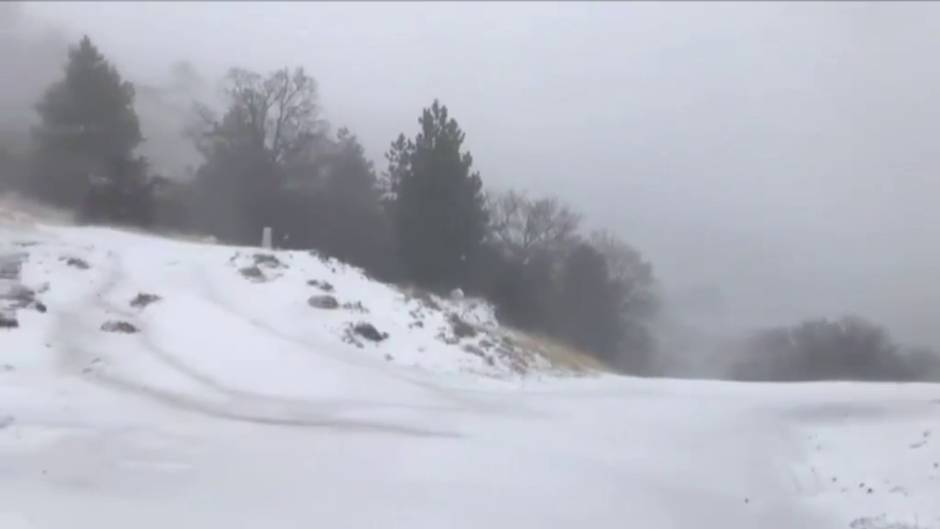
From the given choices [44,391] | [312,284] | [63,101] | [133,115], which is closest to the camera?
[44,391]

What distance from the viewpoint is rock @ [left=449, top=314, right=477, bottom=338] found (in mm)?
19900

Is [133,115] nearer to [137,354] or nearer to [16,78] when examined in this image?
[16,78]

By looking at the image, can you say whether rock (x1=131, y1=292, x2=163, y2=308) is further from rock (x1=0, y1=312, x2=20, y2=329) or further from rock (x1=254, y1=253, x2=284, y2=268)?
rock (x1=254, y1=253, x2=284, y2=268)

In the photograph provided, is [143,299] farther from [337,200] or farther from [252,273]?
[337,200]

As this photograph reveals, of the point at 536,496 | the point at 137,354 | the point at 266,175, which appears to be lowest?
the point at 536,496

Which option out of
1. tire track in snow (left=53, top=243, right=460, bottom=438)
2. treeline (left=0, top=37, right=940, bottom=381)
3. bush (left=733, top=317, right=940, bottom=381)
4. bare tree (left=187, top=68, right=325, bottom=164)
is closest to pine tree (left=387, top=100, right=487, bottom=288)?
treeline (left=0, top=37, right=940, bottom=381)

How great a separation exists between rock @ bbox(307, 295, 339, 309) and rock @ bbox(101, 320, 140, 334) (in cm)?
369

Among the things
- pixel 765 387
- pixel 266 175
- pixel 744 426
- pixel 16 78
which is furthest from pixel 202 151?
pixel 744 426

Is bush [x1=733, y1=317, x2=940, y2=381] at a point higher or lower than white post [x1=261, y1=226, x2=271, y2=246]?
lower

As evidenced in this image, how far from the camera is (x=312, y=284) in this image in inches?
816

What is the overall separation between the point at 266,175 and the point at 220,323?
9.70 meters

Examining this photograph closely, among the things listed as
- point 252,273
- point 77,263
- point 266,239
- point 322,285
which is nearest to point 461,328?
point 322,285

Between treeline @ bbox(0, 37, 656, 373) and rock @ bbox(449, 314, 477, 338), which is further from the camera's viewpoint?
treeline @ bbox(0, 37, 656, 373)

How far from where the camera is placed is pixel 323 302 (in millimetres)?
19609
